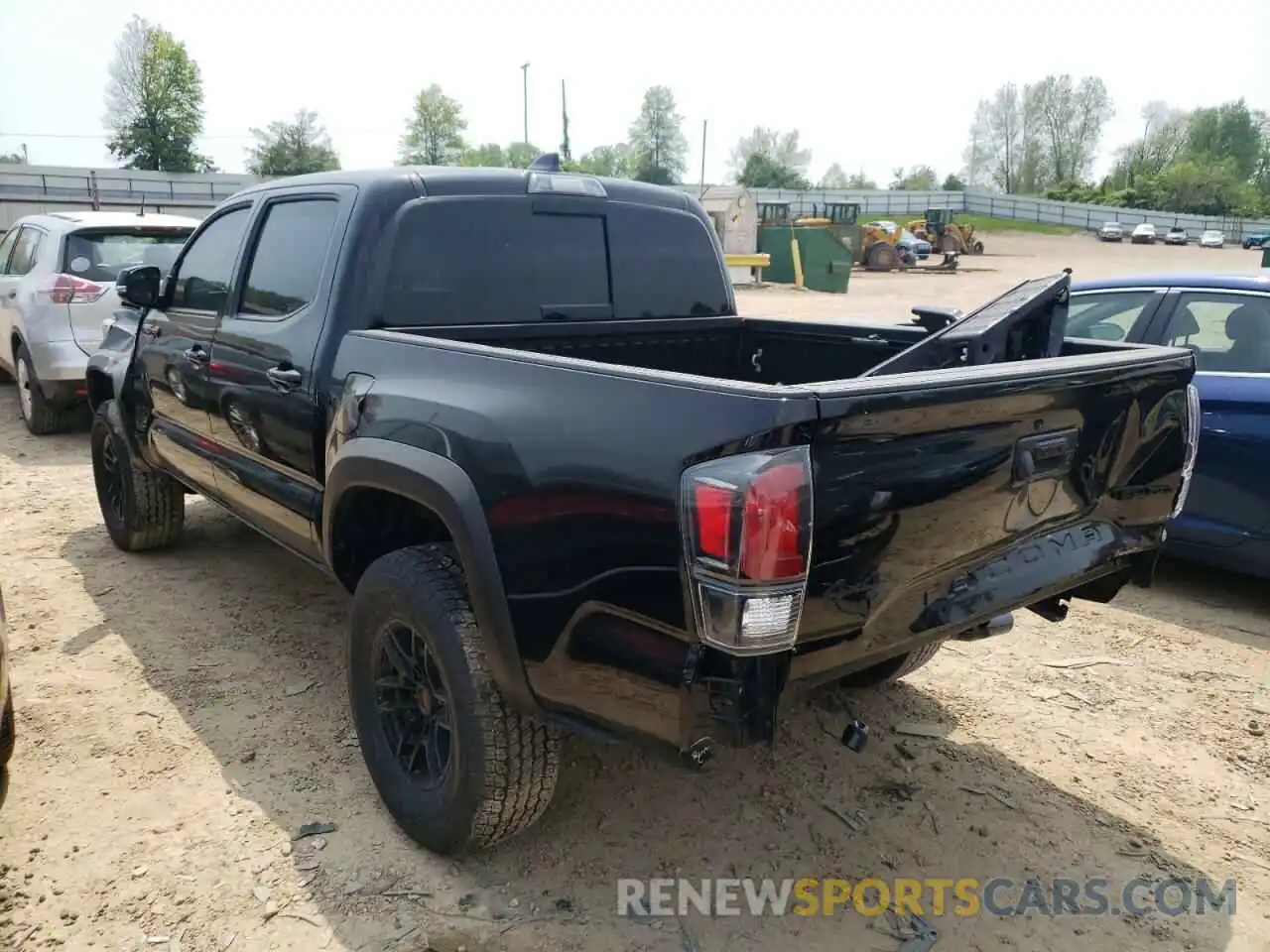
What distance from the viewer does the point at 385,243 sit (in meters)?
3.16

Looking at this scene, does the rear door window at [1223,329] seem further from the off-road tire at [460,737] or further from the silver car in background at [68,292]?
the silver car in background at [68,292]

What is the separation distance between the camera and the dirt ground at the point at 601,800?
8.24 ft

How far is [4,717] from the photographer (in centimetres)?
281

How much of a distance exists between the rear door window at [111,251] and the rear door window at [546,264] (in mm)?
5078

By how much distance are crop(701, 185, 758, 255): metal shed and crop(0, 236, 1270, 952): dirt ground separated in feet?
100

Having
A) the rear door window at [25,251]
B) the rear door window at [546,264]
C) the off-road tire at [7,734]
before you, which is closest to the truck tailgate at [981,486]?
the rear door window at [546,264]

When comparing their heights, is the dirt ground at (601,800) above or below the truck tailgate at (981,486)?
below

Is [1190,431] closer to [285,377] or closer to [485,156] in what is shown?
[285,377]

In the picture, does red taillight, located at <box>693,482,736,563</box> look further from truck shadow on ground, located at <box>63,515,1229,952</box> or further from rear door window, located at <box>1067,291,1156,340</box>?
rear door window, located at <box>1067,291,1156,340</box>

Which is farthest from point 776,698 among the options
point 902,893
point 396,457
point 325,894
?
point 325,894

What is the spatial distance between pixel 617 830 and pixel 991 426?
162 centimetres

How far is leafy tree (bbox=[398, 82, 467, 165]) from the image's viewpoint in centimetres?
8869

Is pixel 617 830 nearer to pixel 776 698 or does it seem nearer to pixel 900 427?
pixel 776 698

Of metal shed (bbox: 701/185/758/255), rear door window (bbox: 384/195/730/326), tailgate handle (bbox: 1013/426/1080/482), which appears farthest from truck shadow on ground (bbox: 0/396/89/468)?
metal shed (bbox: 701/185/758/255)
